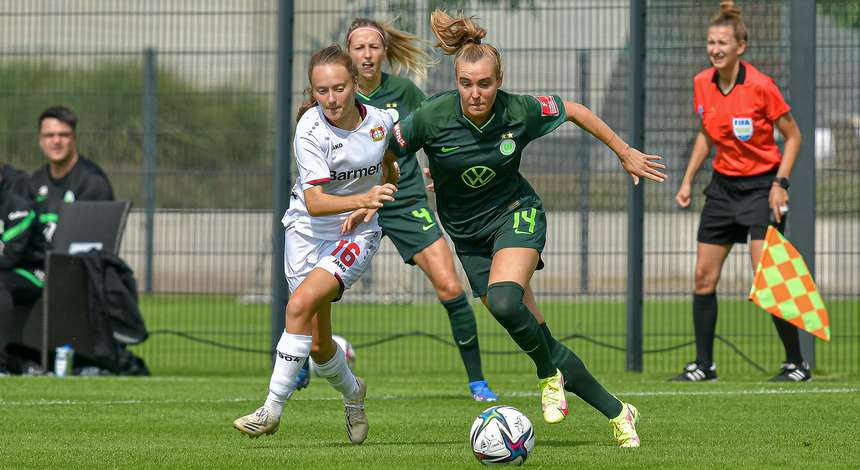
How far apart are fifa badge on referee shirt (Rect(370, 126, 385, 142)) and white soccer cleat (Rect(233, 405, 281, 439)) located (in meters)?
1.42

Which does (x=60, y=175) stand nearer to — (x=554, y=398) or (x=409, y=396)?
(x=409, y=396)

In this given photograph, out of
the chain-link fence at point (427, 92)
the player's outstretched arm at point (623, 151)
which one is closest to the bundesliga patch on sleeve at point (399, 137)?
the player's outstretched arm at point (623, 151)

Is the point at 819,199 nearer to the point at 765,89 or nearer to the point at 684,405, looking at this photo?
the point at 765,89

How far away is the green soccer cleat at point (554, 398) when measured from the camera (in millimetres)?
6688

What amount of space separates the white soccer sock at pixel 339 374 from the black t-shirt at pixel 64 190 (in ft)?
16.1

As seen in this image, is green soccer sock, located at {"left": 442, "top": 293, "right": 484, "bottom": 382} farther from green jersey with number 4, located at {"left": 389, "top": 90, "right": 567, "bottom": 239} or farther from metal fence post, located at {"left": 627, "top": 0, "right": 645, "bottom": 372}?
metal fence post, located at {"left": 627, "top": 0, "right": 645, "bottom": 372}

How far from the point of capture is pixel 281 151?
11.4 m

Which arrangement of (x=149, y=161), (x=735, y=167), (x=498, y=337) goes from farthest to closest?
(x=498, y=337)
(x=149, y=161)
(x=735, y=167)

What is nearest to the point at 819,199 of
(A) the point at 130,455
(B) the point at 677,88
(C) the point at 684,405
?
(B) the point at 677,88

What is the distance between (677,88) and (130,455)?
251 inches

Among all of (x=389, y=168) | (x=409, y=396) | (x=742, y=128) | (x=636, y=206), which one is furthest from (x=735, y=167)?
(x=389, y=168)

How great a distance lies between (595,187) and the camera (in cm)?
1167

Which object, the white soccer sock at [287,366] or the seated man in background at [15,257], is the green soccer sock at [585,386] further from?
the seated man in background at [15,257]

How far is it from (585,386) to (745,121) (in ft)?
12.8
